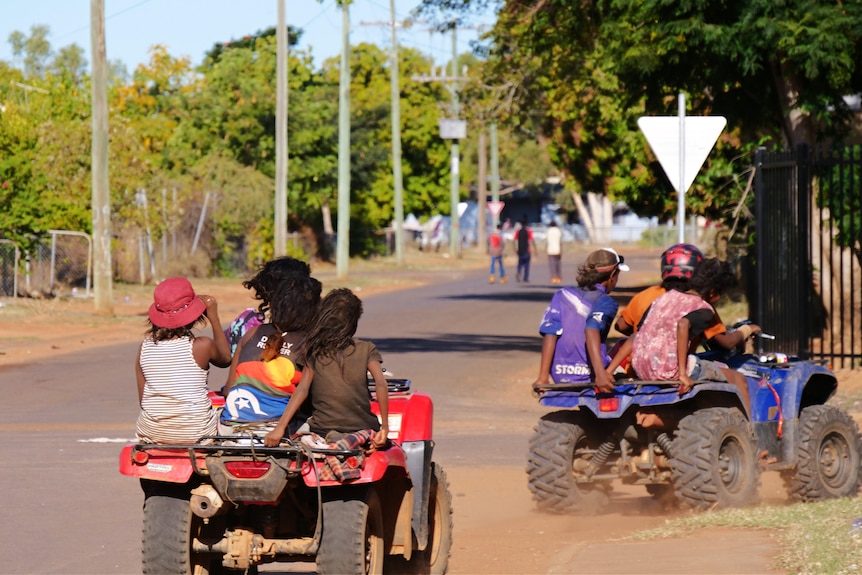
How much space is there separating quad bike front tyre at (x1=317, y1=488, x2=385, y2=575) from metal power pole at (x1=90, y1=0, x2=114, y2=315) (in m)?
21.2

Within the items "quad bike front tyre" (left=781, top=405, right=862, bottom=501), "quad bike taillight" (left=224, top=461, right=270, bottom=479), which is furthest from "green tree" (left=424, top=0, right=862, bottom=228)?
"quad bike taillight" (left=224, top=461, right=270, bottom=479)

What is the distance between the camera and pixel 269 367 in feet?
21.5

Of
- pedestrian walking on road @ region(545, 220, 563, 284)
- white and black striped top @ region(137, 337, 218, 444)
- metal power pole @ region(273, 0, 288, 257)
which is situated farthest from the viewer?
pedestrian walking on road @ region(545, 220, 563, 284)

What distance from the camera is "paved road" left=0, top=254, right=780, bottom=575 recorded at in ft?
28.0

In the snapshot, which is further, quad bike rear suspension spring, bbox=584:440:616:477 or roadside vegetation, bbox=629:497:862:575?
quad bike rear suspension spring, bbox=584:440:616:477

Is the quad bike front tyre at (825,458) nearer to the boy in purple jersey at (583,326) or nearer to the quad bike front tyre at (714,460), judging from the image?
the quad bike front tyre at (714,460)

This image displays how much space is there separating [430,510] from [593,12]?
47.5 feet

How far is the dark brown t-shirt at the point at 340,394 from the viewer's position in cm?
650

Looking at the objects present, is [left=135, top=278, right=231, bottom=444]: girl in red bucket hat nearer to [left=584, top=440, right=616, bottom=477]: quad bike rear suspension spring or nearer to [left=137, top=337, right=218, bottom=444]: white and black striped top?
[left=137, top=337, right=218, bottom=444]: white and black striped top

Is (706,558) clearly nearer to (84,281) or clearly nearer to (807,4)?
(807,4)

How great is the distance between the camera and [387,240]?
67.4 meters

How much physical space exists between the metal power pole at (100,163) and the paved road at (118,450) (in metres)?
4.89

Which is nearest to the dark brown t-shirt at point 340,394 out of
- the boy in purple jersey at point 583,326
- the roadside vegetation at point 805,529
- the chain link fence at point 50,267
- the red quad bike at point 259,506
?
the red quad bike at point 259,506

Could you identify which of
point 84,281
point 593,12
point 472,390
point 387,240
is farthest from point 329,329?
point 387,240
